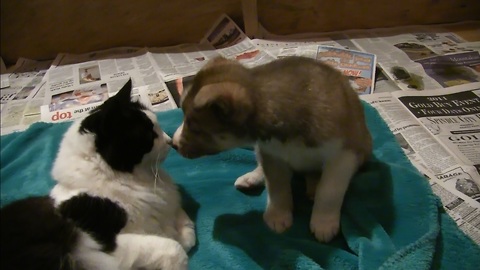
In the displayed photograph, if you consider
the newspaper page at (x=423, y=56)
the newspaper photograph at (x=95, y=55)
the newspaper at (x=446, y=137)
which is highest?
the newspaper photograph at (x=95, y=55)

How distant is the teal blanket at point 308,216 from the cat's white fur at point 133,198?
11cm

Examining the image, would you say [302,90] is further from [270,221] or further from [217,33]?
[217,33]

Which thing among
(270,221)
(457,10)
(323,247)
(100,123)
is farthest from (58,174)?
(457,10)

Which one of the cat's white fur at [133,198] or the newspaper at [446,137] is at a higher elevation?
the cat's white fur at [133,198]

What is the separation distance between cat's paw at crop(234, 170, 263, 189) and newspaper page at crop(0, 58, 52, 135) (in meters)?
0.91

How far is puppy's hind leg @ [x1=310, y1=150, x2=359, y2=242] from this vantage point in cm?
104

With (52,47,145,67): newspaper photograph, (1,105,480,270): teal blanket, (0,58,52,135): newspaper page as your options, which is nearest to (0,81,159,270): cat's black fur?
(1,105,480,270): teal blanket

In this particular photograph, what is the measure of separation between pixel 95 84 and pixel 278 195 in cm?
113

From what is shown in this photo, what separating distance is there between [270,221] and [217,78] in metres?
0.44

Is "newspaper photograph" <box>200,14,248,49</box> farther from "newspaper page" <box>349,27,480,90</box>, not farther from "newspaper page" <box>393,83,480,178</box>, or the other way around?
"newspaper page" <box>393,83,480,178</box>

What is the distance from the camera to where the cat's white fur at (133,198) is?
0.96 m

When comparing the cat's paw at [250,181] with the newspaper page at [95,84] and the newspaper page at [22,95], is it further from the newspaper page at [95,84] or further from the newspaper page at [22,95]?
the newspaper page at [22,95]

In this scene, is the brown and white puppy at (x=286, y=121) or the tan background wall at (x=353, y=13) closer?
the brown and white puppy at (x=286, y=121)

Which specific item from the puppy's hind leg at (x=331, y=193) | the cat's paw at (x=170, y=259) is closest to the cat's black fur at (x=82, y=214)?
the cat's paw at (x=170, y=259)
